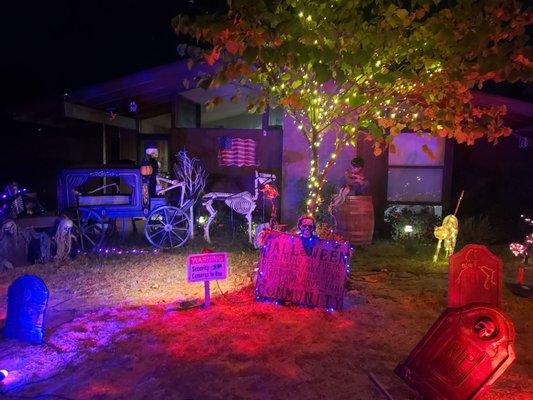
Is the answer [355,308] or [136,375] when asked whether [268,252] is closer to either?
[355,308]

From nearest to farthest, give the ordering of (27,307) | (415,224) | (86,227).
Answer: (27,307)
(86,227)
(415,224)

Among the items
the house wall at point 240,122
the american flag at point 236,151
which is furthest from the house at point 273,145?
the house wall at point 240,122

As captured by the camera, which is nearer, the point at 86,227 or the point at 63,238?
the point at 63,238

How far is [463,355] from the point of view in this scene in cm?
339

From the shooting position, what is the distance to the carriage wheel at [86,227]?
8.42 meters

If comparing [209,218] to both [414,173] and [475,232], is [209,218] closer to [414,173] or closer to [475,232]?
[414,173]

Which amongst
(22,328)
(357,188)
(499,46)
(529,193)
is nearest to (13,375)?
(22,328)

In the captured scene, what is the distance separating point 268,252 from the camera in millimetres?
5855

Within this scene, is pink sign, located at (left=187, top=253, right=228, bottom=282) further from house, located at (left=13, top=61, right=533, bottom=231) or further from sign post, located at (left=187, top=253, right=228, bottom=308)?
house, located at (left=13, top=61, right=533, bottom=231)

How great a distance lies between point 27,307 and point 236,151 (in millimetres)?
7192

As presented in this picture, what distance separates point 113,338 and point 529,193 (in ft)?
34.0

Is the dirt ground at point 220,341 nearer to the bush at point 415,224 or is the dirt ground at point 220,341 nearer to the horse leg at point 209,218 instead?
the horse leg at point 209,218

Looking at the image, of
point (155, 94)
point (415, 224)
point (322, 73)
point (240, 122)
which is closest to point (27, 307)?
point (322, 73)

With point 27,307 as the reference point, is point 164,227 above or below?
above
